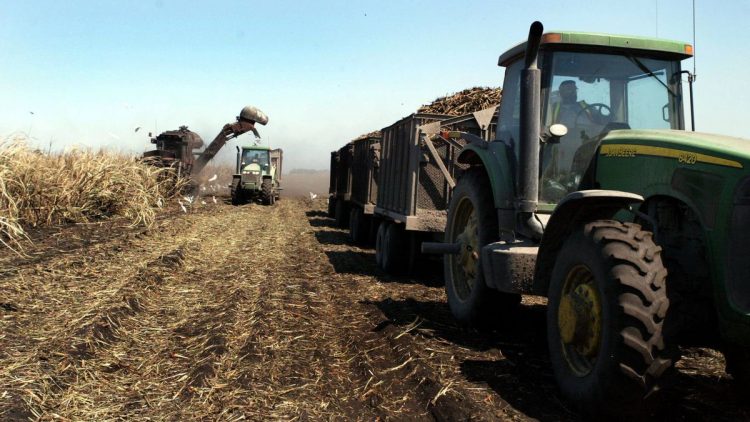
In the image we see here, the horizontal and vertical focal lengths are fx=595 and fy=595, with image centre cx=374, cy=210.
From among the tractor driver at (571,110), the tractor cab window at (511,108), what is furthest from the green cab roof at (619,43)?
the tractor cab window at (511,108)

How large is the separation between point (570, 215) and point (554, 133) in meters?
0.91

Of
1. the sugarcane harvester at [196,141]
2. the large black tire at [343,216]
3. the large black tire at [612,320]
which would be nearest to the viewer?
the large black tire at [612,320]

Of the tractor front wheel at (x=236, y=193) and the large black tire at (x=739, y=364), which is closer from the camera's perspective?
the large black tire at (x=739, y=364)

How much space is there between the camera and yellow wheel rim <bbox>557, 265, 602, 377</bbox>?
10.9 feet

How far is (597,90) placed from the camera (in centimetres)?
465

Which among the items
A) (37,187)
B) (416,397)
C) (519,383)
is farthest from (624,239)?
(37,187)

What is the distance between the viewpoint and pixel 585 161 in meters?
4.34

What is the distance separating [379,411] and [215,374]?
129cm

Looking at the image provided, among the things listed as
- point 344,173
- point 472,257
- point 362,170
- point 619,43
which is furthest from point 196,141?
point 619,43

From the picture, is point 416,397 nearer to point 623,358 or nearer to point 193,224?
point 623,358

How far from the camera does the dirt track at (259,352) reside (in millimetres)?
3604

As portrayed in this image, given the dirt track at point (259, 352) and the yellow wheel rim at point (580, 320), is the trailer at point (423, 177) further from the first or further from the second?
the yellow wheel rim at point (580, 320)

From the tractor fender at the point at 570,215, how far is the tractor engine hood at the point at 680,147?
13.8 inches

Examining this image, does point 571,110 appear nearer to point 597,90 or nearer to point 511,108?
point 597,90
